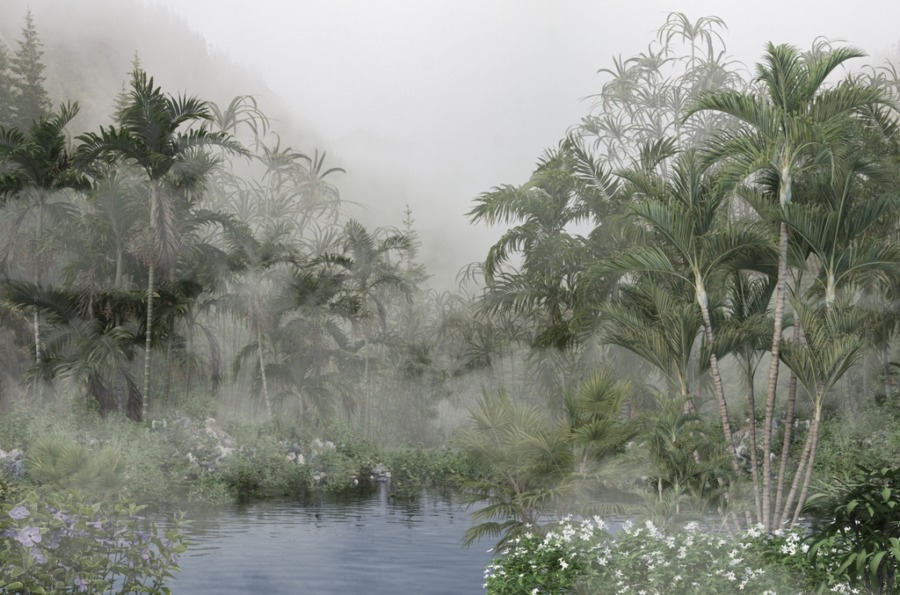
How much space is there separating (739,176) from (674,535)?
12.1 ft

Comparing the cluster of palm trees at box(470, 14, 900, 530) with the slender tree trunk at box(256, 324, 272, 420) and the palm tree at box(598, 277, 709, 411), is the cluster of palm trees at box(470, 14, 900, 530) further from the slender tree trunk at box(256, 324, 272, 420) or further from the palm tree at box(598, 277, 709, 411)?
the slender tree trunk at box(256, 324, 272, 420)

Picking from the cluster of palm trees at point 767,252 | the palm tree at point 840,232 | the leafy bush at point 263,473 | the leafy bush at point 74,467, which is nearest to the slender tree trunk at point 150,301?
the leafy bush at point 263,473

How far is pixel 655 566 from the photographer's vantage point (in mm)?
6152

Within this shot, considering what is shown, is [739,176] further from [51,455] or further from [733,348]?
[51,455]

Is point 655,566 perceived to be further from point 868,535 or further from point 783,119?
point 783,119

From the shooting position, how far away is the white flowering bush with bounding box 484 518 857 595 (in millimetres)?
6145

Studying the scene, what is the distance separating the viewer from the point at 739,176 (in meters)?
8.79

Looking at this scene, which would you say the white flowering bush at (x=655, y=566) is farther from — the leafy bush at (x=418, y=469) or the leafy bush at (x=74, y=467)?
the leafy bush at (x=418, y=469)

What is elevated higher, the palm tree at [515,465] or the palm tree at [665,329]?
the palm tree at [665,329]

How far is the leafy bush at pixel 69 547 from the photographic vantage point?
5234 mm

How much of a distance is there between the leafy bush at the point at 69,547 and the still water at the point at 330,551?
11.4 feet

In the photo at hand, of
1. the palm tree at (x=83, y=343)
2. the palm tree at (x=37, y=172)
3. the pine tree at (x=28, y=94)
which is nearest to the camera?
the palm tree at (x=83, y=343)

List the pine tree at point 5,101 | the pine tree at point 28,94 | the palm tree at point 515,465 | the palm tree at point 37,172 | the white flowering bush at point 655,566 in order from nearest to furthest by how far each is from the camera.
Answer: the white flowering bush at point 655,566
the palm tree at point 515,465
the palm tree at point 37,172
the pine tree at point 5,101
the pine tree at point 28,94

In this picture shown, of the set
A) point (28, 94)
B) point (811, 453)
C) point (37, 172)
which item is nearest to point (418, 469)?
point (37, 172)
